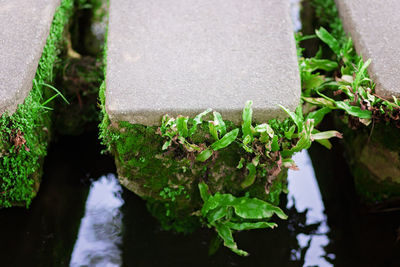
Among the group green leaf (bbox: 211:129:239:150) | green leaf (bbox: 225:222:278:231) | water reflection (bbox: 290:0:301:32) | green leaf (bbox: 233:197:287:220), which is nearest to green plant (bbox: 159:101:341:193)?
green leaf (bbox: 211:129:239:150)

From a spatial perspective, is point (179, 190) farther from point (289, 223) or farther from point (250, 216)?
point (289, 223)

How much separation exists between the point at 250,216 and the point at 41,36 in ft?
5.30

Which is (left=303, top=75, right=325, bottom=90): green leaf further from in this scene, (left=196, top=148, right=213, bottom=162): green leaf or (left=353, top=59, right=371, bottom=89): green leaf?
(left=196, top=148, right=213, bottom=162): green leaf

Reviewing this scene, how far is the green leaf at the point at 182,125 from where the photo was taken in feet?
7.14

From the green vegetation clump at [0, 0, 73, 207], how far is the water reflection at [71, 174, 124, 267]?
402 mm

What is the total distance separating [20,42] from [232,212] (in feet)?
5.22

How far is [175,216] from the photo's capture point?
9.09ft

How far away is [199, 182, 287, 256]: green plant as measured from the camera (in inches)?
96.7

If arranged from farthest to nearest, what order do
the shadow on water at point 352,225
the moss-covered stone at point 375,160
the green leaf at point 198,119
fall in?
1. the shadow on water at point 352,225
2. the moss-covered stone at point 375,160
3. the green leaf at point 198,119

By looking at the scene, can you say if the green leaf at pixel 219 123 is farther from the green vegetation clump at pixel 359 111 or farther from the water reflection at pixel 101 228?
the water reflection at pixel 101 228

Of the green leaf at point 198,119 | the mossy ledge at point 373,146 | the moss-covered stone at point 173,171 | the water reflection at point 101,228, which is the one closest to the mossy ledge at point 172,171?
the moss-covered stone at point 173,171

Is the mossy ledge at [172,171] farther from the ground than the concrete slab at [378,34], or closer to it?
closer to it

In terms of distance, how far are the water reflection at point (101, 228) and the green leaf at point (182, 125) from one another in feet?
3.25

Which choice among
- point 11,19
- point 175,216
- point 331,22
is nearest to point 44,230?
point 175,216
